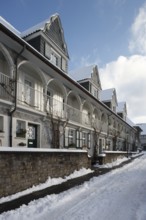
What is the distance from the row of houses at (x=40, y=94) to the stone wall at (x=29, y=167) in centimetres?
269

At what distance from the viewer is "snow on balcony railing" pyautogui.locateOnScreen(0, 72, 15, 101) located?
1126 centimetres

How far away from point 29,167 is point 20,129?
460 centimetres

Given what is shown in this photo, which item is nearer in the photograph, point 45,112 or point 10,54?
point 10,54

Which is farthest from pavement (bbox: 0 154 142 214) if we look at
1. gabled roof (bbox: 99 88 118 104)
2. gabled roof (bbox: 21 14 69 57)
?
gabled roof (bbox: 99 88 118 104)

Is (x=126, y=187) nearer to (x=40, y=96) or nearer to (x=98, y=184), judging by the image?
(x=98, y=184)

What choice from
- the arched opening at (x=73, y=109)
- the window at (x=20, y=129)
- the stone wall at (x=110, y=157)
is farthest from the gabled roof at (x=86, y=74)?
the window at (x=20, y=129)

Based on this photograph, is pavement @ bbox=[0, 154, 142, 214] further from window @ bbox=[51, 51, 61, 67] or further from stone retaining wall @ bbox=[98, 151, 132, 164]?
window @ bbox=[51, 51, 61, 67]

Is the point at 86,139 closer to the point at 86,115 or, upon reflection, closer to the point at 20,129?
the point at 86,115

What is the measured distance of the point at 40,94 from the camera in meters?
14.9

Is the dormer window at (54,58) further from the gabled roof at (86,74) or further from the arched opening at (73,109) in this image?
the gabled roof at (86,74)

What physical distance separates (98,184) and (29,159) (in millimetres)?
3341

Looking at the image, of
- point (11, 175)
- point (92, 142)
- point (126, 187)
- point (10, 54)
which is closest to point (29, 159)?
point (11, 175)

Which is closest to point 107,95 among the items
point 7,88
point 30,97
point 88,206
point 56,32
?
point 56,32

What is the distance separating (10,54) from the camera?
461 inches
